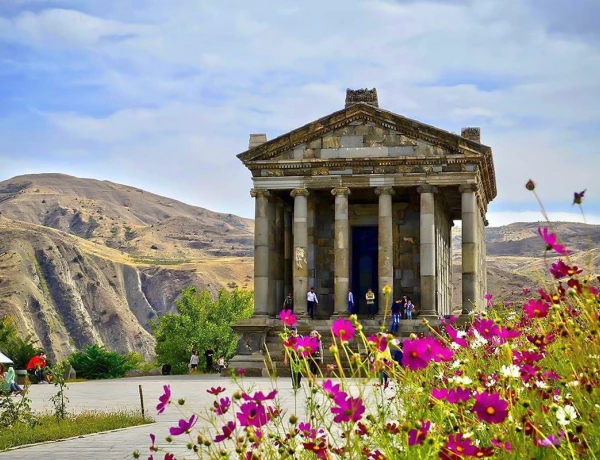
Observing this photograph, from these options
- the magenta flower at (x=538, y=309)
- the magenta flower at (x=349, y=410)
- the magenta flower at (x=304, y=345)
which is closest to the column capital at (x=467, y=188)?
the magenta flower at (x=538, y=309)

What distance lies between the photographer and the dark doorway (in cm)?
4419

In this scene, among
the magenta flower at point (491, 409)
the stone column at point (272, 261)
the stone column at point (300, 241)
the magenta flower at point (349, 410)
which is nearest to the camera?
the magenta flower at point (491, 409)

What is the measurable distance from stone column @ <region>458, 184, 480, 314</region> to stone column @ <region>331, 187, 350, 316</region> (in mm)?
4880

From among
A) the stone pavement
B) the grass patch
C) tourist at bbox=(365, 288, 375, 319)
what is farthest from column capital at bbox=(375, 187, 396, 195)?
the grass patch

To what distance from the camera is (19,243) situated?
124438 millimetres

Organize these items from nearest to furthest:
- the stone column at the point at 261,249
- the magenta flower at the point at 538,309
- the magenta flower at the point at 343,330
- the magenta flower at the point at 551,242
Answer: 1. the magenta flower at the point at 551,242
2. the magenta flower at the point at 343,330
3. the magenta flower at the point at 538,309
4. the stone column at the point at 261,249

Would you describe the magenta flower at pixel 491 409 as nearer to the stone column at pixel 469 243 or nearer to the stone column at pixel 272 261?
the stone column at pixel 469 243

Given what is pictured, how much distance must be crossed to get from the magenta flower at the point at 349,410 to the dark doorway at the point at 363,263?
38.1 m

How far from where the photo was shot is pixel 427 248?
129 ft

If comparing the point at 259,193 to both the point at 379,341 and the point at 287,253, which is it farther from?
the point at 379,341

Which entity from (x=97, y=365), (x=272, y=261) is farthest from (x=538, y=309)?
(x=97, y=365)

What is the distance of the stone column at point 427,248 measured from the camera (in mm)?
39375

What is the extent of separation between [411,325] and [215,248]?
514ft

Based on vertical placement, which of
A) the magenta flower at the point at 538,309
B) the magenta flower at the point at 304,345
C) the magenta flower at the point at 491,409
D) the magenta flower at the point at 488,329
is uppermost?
the magenta flower at the point at 538,309
